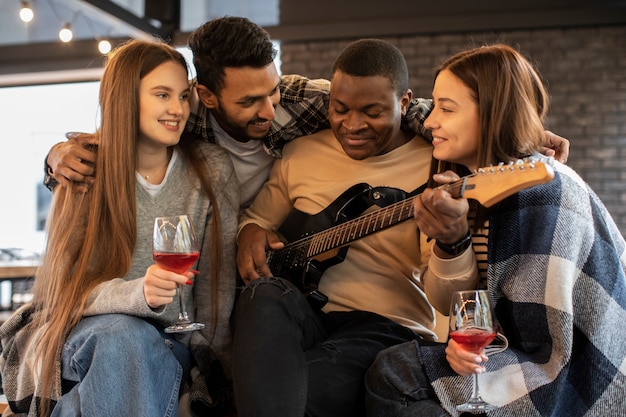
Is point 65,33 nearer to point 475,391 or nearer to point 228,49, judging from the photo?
point 228,49

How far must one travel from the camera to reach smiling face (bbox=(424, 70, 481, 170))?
188cm

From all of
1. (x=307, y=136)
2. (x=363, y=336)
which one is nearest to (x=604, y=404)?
(x=363, y=336)

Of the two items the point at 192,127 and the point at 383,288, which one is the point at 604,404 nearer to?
the point at 383,288

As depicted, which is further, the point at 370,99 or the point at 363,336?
the point at 370,99

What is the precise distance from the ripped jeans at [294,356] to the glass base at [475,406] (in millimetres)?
Answer: 325

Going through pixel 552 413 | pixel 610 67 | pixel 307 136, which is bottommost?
pixel 552 413

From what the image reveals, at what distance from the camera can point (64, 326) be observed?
192 cm

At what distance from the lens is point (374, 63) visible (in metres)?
2.25

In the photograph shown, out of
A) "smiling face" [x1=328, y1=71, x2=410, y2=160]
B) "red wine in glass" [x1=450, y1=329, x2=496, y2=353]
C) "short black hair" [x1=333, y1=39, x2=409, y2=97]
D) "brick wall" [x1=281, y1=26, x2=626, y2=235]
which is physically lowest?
"red wine in glass" [x1=450, y1=329, x2=496, y2=353]

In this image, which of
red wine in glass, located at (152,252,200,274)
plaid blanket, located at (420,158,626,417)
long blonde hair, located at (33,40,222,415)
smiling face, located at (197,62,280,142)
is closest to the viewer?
plaid blanket, located at (420,158,626,417)

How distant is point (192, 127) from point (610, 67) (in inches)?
207

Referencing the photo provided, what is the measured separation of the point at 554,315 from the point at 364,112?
34.9 inches

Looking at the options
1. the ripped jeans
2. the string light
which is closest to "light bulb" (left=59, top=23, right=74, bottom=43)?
the string light

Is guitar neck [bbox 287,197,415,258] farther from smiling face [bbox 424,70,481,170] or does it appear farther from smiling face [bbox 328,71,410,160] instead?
smiling face [bbox 328,71,410,160]
